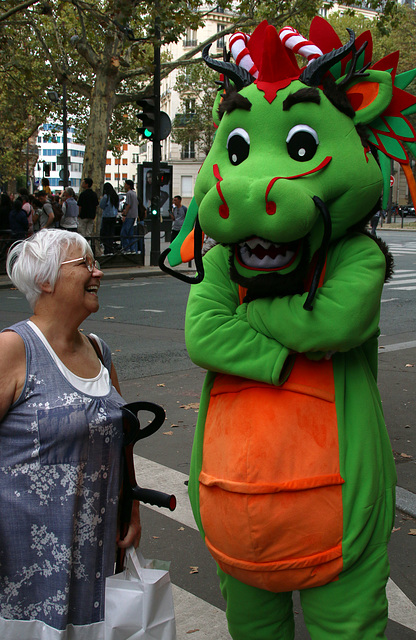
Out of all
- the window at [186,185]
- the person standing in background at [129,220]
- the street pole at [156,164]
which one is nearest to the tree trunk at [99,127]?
the person standing in background at [129,220]

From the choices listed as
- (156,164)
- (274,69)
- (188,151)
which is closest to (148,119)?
(156,164)

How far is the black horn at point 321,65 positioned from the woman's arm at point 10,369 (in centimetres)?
128

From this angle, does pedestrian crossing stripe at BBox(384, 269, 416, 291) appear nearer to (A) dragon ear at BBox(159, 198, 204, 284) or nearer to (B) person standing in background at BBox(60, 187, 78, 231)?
(B) person standing in background at BBox(60, 187, 78, 231)

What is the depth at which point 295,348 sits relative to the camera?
7.43ft

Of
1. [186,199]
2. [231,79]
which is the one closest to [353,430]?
[231,79]

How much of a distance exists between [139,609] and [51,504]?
42cm

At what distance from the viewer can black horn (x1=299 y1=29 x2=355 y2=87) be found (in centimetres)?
237

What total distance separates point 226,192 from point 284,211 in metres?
0.19

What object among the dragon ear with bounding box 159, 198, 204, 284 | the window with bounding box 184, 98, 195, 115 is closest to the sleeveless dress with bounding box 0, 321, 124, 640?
the dragon ear with bounding box 159, 198, 204, 284

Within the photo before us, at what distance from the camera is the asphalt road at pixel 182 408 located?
11.4 feet

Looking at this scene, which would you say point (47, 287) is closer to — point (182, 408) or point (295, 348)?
point (295, 348)

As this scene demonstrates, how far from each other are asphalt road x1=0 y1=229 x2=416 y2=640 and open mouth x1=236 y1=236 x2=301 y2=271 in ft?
5.82

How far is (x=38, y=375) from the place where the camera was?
92.3 inches

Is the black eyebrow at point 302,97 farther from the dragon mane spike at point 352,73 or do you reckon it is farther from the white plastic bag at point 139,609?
the white plastic bag at point 139,609
